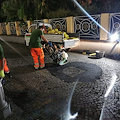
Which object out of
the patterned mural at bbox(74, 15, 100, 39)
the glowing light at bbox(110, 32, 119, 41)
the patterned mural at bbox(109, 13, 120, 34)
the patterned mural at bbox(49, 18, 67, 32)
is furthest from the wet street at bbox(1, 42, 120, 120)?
the patterned mural at bbox(49, 18, 67, 32)

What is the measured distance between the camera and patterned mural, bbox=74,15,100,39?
29.7 feet

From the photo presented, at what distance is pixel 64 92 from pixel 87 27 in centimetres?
695

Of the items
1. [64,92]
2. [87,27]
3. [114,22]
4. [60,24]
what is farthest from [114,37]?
[64,92]

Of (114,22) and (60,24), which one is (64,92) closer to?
(114,22)

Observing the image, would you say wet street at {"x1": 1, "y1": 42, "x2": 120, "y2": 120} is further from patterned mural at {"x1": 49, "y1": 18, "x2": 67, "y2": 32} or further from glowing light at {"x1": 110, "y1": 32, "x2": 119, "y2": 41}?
patterned mural at {"x1": 49, "y1": 18, "x2": 67, "y2": 32}

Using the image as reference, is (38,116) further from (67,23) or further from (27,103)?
(67,23)

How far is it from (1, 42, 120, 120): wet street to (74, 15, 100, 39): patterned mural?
3.94 m

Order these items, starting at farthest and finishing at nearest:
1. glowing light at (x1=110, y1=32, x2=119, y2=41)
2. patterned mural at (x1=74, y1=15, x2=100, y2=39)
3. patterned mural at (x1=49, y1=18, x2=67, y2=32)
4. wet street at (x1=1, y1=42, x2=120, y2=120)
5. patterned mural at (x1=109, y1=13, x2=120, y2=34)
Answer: patterned mural at (x1=49, y1=18, x2=67, y2=32)
patterned mural at (x1=74, y1=15, x2=100, y2=39)
patterned mural at (x1=109, y1=13, x2=120, y2=34)
glowing light at (x1=110, y1=32, x2=119, y2=41)
wet street at (x1=1, y1=42, x2=120, y2=120)

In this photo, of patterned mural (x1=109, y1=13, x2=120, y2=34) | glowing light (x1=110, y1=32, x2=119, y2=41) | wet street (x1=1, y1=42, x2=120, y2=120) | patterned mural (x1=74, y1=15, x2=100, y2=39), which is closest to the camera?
wet street (x1=1, y1=42, x2=120, y2=120)

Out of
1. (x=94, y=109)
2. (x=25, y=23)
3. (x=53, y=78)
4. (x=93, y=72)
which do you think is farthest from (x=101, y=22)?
(x=25, y=23)

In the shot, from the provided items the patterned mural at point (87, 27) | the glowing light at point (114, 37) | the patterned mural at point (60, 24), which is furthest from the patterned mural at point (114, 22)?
the patterned mural at point (60, 24)

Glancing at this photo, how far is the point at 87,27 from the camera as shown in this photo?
9.62 meters

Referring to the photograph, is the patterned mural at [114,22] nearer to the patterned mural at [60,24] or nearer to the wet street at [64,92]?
the wet street at [64,92]

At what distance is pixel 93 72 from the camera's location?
5176 mm
